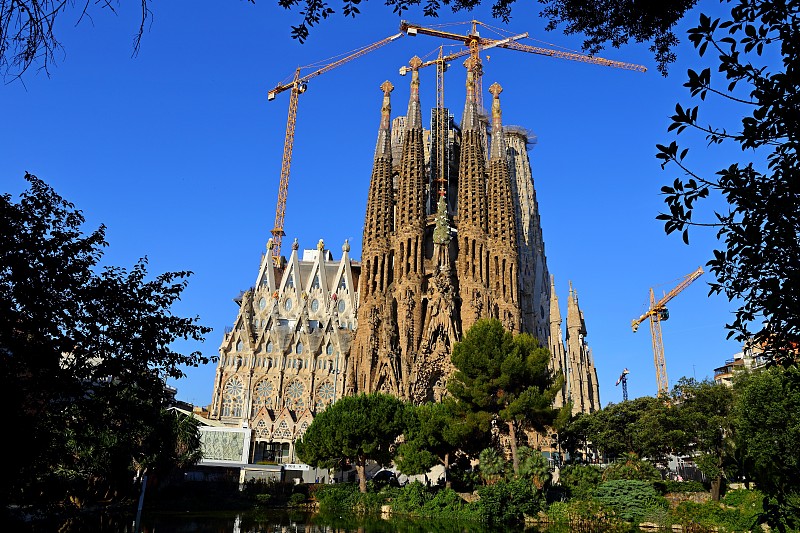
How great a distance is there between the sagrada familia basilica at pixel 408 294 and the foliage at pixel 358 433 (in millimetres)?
12218

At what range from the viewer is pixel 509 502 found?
2644cm

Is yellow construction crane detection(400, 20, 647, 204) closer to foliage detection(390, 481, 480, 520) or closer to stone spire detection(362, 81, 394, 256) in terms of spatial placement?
stone spire detection(362, 81, 394, 256)

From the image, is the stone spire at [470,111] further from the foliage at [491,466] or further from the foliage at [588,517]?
the foliage at [588,517]

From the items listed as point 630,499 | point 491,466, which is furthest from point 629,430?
point 630,499

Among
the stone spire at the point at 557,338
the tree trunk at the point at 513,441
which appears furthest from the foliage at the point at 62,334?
the stone spire at the point at 557,338

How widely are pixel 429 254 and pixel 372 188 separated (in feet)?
26.2

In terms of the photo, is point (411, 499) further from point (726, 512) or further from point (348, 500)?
point (726, 512)

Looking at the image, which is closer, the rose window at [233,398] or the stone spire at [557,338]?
the rose window at [233,398]

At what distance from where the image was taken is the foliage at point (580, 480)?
1113 inches

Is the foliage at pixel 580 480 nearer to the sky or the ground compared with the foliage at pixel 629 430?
nearer to the ground

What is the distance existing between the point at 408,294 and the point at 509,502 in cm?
2651

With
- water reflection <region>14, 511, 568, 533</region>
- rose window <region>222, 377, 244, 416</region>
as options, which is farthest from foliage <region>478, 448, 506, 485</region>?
rose window <region>222, 377, 244, 416</region>

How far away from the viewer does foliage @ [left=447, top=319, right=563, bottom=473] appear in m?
30.7

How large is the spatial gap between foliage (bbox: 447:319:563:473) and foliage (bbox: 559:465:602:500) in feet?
8.51
